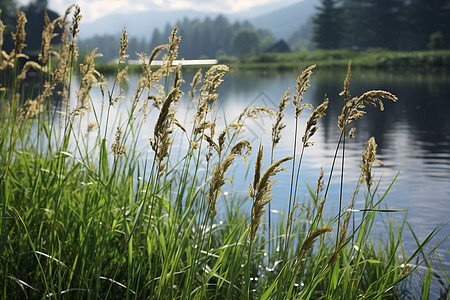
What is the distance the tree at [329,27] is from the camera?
68.8 m

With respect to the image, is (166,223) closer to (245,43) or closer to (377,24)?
(377,24)

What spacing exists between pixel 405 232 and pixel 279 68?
4237 cm

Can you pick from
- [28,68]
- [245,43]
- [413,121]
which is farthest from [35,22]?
[245,43]

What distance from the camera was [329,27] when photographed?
2717 inches

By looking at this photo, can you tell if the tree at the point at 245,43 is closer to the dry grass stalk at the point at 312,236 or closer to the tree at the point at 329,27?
the tree at the point at 329,27

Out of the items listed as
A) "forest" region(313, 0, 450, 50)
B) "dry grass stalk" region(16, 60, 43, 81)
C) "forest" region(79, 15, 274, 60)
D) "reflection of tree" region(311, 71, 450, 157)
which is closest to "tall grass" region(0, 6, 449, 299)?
"dry grass stalk" region(16, 60, 43, 81)

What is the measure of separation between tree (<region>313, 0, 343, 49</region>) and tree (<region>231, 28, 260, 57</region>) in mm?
36319

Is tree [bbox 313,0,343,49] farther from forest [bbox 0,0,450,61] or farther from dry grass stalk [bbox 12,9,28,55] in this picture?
dry grass stalk [bbox 12,9,28,55]

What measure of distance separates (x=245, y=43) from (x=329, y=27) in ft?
134

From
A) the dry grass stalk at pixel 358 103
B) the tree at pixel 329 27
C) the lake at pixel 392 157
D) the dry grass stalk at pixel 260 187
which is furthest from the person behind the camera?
the tree at pixel 329 27

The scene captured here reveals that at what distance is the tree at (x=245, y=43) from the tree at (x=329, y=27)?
36.3 metres

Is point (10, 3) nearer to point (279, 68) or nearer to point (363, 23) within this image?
point (279, 68)

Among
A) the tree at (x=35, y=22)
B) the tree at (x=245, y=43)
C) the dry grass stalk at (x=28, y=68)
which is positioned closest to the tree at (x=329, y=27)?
the tree at (x=245, y=43)

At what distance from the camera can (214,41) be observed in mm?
128750
